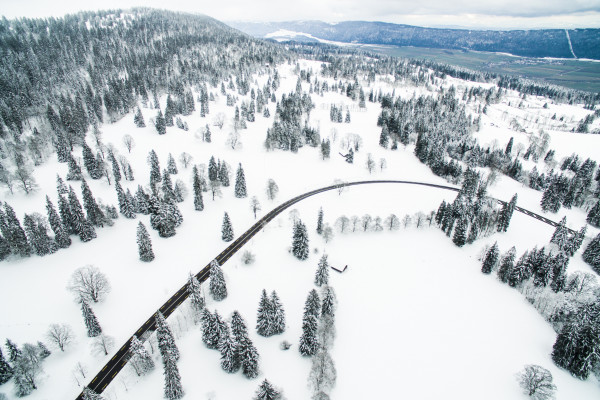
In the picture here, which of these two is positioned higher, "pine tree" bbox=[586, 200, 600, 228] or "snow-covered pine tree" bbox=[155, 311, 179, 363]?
"snow-covered pine tree" bbox=[155, 311, 179, 363]

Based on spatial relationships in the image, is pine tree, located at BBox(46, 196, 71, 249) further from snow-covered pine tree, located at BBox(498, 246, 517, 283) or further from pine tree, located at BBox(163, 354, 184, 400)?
snow-covered pine tree, located at BBox(498, 246, 517, 283)

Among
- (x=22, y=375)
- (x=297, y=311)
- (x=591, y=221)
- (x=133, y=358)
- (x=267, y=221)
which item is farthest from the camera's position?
(x=591, y=221)

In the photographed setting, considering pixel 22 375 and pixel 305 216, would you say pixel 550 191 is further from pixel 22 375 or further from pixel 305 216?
pixel 22 375

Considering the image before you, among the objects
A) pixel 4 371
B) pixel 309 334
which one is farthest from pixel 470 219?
pixel 4 371

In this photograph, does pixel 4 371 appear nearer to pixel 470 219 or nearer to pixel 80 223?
pixel 80 223

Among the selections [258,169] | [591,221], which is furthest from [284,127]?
[591,221]

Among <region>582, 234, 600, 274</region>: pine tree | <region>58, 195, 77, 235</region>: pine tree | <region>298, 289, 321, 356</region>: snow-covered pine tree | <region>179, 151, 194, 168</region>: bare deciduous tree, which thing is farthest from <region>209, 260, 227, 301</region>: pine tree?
<region>582, 234, 600, 274</region>: pine tree

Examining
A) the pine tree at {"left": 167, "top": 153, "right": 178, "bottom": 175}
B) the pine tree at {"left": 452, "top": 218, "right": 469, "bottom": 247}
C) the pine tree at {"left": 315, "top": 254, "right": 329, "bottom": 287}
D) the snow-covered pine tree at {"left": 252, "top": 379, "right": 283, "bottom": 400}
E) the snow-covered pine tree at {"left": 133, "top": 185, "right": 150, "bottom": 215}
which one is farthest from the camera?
the pine tree at {"left": 167, "top": 153, "right": 178, "bottom": 175}
